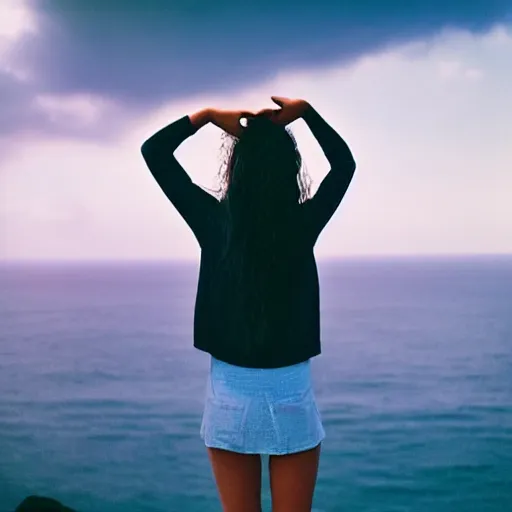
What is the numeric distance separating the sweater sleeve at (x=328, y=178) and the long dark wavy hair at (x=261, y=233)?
4 cm

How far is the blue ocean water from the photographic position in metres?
3.04

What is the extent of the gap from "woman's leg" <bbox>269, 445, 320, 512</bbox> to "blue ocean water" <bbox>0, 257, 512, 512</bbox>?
145 centimetres

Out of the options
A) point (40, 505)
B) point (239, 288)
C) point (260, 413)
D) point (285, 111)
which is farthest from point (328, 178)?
→ point (40, 505)

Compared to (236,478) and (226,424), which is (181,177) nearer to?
(226,424)

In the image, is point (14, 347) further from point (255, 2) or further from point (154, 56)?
point (255, 2)

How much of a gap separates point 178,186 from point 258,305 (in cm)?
29


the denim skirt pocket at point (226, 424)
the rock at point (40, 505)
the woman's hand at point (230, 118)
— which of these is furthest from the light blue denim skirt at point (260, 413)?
the rock at point (40, 505)

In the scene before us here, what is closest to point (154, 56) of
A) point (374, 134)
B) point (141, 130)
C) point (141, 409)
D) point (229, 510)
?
point (141, 130)

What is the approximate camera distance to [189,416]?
13.9 ft

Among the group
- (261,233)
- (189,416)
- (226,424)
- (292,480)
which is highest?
(261,233)

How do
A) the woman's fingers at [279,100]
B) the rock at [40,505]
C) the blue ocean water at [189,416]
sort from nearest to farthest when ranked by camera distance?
the woman's fingers at [279,100]
the rock at [40,505]
the blue ocean water at [189,416]

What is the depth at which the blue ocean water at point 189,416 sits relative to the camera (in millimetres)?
3037

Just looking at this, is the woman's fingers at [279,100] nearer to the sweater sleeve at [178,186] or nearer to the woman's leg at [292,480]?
the sweater sleeve at [178,186]

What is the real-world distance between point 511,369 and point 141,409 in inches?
130
